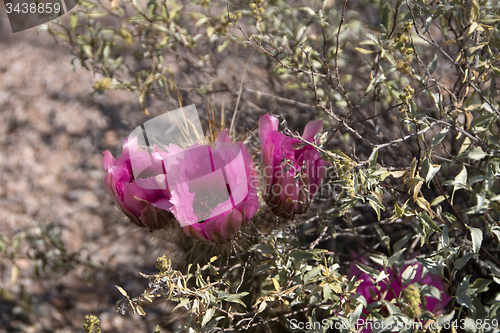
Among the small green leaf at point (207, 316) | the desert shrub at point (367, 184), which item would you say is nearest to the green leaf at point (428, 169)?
the desert shrub at point (367, 184)

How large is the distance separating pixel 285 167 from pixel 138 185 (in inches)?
9.0

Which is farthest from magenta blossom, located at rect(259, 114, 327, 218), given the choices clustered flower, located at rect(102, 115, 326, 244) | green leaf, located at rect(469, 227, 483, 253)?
green leaf, located at rect(469, 227, 483, 253)

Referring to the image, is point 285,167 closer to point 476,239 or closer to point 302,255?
point 302,255

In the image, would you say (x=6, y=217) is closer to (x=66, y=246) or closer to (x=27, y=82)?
(x=66, y=246)

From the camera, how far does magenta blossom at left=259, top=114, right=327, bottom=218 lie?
64cm

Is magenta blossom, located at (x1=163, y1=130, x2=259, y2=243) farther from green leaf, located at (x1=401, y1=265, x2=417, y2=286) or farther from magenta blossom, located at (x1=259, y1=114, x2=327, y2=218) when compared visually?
green leaf, located at (x1=401, y1=265, x2=417, y2=286)

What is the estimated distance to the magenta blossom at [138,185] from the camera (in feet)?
2.09

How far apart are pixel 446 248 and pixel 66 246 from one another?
91cm

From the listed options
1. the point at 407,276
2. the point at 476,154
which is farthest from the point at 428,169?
the point at 407,276

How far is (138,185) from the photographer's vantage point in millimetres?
634

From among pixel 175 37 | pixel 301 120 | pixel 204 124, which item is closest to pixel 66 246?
pixel 204 124

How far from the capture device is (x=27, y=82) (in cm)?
129

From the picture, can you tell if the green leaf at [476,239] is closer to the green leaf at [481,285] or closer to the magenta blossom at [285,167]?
the green leaf at [481,285]

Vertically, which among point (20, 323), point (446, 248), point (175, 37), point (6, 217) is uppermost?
point (175, 37)
